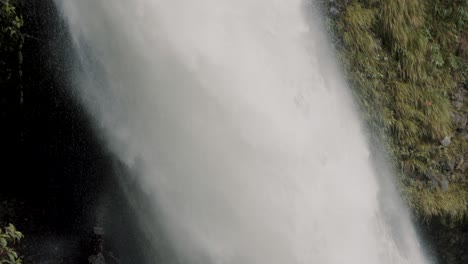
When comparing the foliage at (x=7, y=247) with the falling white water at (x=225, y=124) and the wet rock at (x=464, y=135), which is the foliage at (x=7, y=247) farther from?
the wet rock at (x=464, y=135)

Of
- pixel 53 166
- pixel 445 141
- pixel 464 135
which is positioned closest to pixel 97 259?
pixel 53 166

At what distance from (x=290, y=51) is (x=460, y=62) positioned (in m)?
3.31

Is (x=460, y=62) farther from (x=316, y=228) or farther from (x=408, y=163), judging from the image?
(x=316, y=228)

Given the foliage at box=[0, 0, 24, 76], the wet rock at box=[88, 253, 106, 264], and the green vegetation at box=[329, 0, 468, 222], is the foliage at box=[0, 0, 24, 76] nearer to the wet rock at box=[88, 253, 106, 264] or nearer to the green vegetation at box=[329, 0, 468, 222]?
the wet rock at box=[88, 253, 106, 264]

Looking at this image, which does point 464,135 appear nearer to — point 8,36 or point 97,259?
point 97,259

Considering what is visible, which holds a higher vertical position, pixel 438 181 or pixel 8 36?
pixel 438 181

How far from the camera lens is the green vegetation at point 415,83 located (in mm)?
6582

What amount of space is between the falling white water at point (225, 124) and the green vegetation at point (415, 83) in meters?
0.96

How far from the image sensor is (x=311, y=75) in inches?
232

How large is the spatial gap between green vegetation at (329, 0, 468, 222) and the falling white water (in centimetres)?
96

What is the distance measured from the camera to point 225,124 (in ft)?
17.6

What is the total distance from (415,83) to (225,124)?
10.8 ft

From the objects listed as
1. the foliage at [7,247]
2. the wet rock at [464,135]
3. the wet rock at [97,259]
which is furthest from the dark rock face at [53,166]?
the wet rock at [464,135]

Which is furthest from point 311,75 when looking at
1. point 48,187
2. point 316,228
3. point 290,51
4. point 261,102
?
point 48,187
